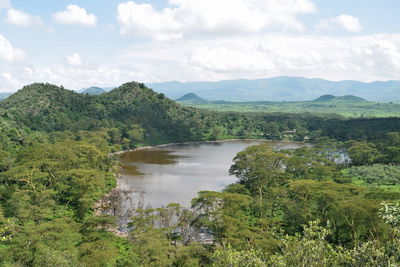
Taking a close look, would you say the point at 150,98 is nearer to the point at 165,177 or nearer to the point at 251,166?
the point at 165,177

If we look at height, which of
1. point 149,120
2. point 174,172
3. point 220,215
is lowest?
point 174,172

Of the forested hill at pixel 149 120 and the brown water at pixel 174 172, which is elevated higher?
the forested hill at pixel 149 120

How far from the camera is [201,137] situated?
461 feet

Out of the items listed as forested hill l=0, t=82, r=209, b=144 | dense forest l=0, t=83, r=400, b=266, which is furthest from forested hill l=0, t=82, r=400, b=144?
dense forest l=0, t=83, r=400, b=266

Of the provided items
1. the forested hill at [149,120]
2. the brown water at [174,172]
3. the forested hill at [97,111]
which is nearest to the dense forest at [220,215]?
the brown water at [174,172]

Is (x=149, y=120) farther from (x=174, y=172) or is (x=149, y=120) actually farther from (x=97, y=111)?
(x=174, y=172)

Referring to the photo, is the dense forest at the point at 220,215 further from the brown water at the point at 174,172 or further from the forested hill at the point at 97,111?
the forested hill at the point at 97,111

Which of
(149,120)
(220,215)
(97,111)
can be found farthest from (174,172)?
(97,111)

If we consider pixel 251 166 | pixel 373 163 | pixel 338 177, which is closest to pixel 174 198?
pixel 251 166

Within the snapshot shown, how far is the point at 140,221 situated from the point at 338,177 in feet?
127

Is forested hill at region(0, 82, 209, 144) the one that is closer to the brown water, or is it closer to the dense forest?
the dense forest

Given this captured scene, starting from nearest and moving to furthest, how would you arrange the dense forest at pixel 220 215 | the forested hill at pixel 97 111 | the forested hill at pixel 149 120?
the dense forest at pixel 220 215
the forested hill at pixel 97 111
the forested hill at pixel 149 120

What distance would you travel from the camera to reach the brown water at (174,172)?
59.5 meters

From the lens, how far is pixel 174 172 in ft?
254
